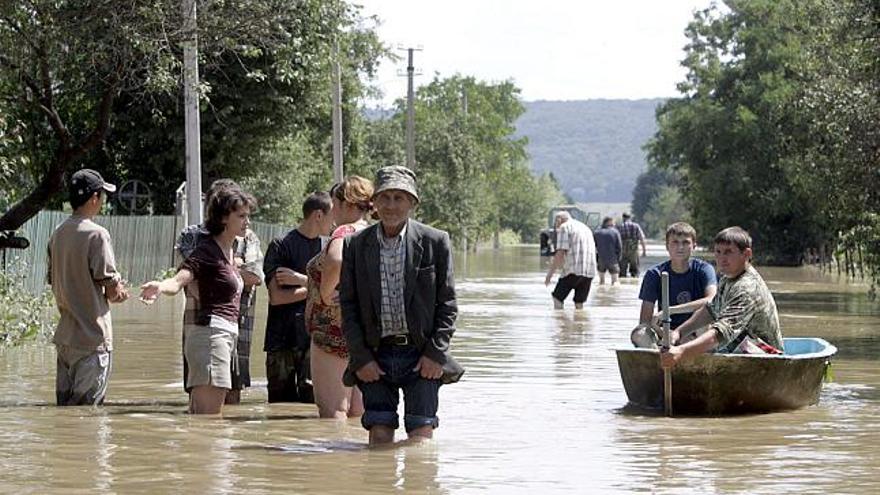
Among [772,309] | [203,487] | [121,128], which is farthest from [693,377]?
[121,128]

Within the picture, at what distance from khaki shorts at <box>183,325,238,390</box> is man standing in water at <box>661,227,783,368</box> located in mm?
3255

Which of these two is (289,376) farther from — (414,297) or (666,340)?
(414,297)

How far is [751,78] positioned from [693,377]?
6269cm

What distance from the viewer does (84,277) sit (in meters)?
12.1

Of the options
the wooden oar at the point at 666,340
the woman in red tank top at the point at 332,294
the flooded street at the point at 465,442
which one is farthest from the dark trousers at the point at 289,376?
the wooden oar at the point at 666,340

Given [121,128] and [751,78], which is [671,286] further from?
[751,78]

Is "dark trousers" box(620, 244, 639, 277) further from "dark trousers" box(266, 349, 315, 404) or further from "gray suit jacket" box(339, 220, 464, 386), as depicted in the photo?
"gray suit jacket" box(339, 220, 464, 386)

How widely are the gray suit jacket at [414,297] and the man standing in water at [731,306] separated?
332 cm

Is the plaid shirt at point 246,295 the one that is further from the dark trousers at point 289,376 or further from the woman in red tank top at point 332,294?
the woman in red tank top at point 332,294

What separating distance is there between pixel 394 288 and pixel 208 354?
7.09ft

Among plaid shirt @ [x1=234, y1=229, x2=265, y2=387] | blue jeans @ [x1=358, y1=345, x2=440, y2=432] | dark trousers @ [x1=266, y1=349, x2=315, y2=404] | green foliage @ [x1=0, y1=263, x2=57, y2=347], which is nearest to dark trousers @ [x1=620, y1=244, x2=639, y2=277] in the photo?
green foliage @ [x1=0, y1=263, x2=57, y2=347]

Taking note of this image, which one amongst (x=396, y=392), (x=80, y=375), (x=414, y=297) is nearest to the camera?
(x=414, y=297)

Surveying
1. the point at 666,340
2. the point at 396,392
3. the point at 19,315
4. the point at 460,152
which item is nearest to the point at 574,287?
the point at 19,315

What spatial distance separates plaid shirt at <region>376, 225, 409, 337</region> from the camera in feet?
33.7
